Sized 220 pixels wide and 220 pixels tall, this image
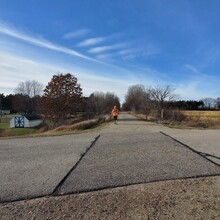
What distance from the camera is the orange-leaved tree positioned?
91.7 ft

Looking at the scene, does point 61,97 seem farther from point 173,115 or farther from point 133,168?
point 133,168

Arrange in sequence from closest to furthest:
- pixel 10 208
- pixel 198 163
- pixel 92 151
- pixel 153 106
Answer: pixel 10 208, pixel 198 163, pixel 92 151, pixel 153 106

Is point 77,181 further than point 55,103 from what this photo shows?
No

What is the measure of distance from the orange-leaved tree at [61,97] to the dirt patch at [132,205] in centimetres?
2498

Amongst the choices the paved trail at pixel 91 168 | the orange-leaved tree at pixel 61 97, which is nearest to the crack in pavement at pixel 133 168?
the paved trail at pixel 91 168

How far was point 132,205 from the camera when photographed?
3406mm

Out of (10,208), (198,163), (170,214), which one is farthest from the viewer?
(198,163)

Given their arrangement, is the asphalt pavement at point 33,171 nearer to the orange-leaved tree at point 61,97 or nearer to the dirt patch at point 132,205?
the dirt patch at point 132,205

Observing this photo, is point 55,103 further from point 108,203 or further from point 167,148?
point 108,203

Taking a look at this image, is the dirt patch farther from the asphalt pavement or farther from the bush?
the bush

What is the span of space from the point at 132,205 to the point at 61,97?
84.1 feet

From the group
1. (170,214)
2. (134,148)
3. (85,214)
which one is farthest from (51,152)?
(170,214)

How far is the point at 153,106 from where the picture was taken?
26.6 meters

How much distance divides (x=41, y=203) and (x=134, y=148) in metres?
4.58
